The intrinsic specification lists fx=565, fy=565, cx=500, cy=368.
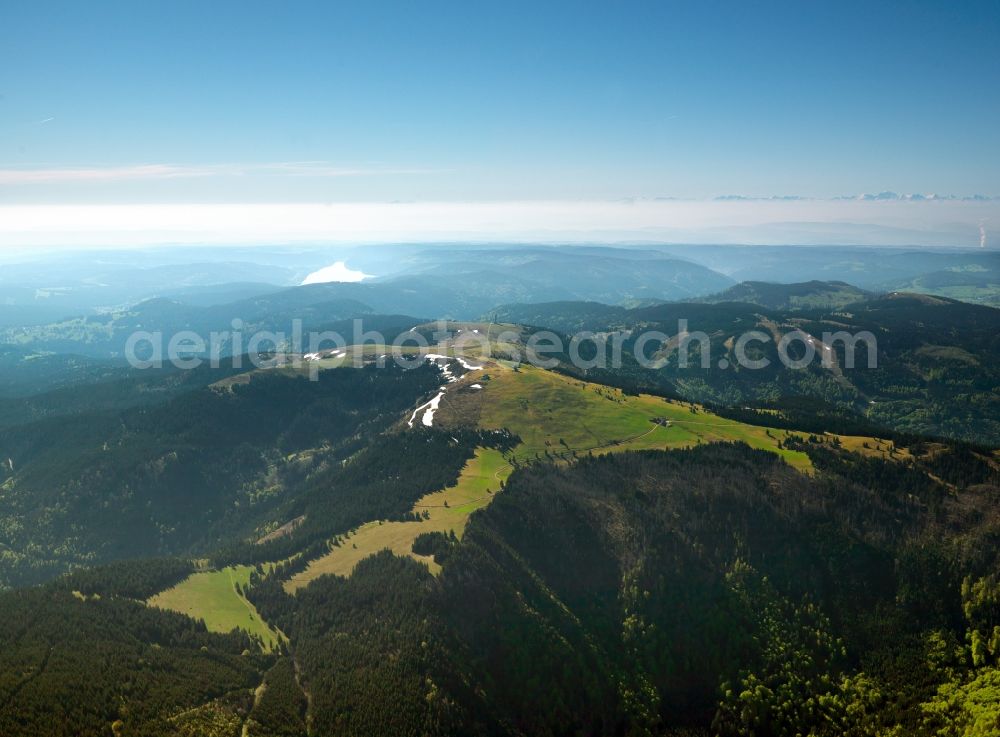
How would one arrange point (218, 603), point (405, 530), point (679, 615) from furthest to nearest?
point (405, 530) → point (218, 603) → point (679, 615)

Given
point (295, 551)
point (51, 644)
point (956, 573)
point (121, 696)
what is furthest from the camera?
point (295, 551)

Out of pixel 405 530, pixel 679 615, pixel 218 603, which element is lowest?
pixel 218 603

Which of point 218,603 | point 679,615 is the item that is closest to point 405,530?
point 218,603

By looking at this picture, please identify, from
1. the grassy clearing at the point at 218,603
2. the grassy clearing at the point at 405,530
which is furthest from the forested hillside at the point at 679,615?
the grassy clearing at the point at 405,530

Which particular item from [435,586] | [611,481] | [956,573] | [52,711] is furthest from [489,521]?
[956,573]

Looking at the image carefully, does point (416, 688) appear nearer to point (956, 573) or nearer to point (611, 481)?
point (611, 481)

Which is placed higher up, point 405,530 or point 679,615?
point 405,530

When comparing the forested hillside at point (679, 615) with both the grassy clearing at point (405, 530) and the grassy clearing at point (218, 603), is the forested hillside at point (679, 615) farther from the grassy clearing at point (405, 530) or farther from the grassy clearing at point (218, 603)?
the grassy clearing at point (405, 530)

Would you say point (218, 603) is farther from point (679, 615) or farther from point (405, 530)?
point (679, 615)
